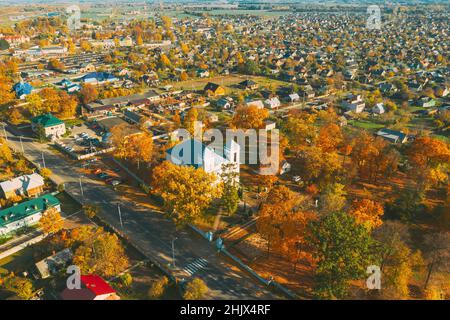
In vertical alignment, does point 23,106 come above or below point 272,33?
below

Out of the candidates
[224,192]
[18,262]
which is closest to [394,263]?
[224,192]

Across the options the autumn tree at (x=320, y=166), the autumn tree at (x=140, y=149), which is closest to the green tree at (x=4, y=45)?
the autumn tree at (x=140, y=149)

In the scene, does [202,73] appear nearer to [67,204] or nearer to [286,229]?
[67,204]

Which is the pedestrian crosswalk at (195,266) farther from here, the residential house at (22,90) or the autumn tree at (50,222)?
the residential house at (22,90)

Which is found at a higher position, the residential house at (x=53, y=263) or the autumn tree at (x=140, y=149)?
the autumn tree at (x=140, y=149)

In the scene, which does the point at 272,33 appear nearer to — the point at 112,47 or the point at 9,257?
the point at 112,47
